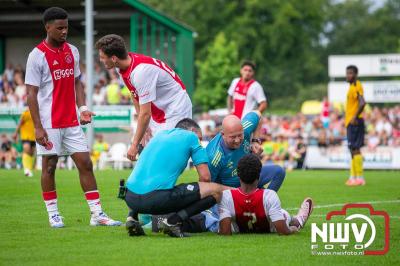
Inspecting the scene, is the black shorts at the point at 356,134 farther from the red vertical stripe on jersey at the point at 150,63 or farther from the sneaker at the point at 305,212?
the sneaker at the point at 305,212

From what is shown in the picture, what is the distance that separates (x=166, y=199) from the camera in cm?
982

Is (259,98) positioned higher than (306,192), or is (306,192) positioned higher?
(259,98)

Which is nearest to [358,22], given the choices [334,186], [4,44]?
[4,44]

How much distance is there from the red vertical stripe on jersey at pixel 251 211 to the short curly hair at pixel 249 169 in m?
0.20

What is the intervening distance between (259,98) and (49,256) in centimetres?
1109

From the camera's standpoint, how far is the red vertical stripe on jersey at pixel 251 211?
996cm

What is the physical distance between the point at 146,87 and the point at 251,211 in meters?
1.98

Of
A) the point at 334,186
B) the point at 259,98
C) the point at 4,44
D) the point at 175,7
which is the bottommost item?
the point at 334,186

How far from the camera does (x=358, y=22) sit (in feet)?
384

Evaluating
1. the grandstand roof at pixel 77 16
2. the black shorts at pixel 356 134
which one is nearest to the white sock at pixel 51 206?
the black shorts at pixel 356 134

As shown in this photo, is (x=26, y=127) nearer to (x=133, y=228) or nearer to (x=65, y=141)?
(x=65, y=141)

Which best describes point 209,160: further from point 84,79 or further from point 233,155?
point 84,79

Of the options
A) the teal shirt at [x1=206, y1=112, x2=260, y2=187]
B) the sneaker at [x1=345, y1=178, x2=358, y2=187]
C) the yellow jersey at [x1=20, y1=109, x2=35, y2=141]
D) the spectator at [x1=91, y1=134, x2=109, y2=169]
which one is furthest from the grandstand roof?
the teal shirt at [x1=206, y1=112, x2=260, y2=187]

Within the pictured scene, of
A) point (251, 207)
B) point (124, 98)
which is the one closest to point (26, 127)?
point (124, 98)
